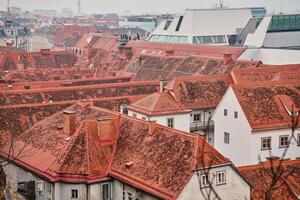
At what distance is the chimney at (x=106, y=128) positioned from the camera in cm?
4359

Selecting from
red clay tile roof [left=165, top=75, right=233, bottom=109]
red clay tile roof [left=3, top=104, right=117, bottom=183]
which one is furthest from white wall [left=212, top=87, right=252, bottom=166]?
red clay tile roof [left=3, top=104, right=117, bottom=183]

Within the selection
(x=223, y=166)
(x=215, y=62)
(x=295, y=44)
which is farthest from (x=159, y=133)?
(x=295, y=44)

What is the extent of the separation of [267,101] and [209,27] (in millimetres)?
63882

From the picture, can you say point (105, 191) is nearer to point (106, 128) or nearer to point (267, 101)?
point (106, 128)

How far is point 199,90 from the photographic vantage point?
6556 centimetres

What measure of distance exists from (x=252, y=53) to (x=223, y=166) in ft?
182

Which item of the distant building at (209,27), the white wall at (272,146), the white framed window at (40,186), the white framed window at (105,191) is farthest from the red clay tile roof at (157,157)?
the distant building at (209,27)

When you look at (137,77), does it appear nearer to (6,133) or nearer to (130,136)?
(6,133)

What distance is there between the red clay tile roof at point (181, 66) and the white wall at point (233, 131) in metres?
21.4

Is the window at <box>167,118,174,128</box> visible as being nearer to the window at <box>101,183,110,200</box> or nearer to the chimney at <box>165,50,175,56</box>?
the window at <box>101,183,110,200</box>

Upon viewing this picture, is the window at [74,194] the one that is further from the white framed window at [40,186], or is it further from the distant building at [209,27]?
the distant building at [209,27]

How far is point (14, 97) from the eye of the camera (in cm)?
6275

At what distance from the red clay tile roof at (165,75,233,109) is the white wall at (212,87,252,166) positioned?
7.04 meters

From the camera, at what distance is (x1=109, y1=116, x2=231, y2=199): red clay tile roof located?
3612cm
